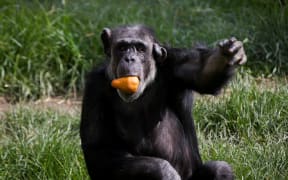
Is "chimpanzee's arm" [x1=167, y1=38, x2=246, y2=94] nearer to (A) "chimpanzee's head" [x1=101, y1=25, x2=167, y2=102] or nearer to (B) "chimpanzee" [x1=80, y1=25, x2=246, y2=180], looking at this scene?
(B) "chimpanzee" [x1=80, y1=25, x2=246, y2=180]

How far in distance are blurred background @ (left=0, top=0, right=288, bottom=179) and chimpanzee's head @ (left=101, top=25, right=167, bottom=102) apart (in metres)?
1.33

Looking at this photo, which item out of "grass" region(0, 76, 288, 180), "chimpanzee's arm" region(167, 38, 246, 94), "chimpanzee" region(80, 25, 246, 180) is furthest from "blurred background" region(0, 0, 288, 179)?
"chimpanzee's arm" region(167, 38, 246, 94)

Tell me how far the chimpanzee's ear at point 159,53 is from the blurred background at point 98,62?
132 centimetres

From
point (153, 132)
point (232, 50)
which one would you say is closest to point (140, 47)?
point (153, 132)

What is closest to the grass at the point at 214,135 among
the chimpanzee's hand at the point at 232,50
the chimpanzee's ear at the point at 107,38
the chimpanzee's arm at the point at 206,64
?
the chimpanzee's arm at the point at 206,64

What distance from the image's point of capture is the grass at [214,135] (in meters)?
7.25

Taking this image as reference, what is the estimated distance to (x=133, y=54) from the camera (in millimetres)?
6156

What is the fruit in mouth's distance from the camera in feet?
19.6

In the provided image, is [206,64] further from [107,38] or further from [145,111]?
[107,38]

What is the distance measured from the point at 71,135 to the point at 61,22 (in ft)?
7.41

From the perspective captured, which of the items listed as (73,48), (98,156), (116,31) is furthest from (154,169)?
(73,48)

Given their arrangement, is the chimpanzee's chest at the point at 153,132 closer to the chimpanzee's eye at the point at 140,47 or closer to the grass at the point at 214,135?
the chimpanzee's eye at the point at 140,47

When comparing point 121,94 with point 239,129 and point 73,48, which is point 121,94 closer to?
point 239,129

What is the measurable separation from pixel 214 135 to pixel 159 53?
189 centimetres
